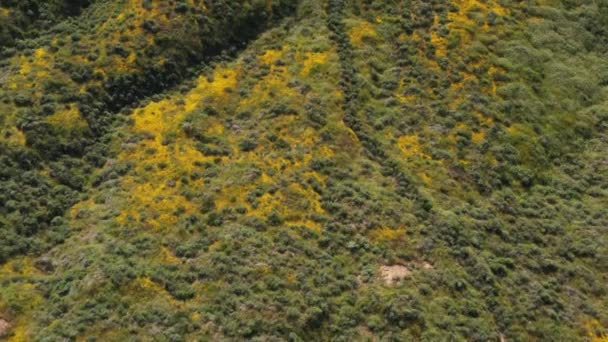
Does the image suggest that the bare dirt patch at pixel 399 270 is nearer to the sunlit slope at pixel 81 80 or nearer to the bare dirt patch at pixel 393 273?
the bare dirt patch at pixel 393 273

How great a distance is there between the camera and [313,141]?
61.8 metres

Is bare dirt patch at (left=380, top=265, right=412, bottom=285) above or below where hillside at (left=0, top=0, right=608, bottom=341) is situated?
below

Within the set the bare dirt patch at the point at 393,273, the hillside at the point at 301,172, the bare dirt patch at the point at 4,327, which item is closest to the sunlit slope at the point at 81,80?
the hillside at the point at 301,172

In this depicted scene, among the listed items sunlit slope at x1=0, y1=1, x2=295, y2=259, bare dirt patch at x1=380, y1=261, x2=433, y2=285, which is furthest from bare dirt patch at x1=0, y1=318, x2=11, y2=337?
bare dirt patch at x1=380, y1=261, x2=433, y2=285

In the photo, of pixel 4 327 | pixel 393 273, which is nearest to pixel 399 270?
pixel 393 273

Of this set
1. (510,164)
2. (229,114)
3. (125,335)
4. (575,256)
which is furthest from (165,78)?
(575,256)

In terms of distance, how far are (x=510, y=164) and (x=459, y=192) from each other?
6726mm

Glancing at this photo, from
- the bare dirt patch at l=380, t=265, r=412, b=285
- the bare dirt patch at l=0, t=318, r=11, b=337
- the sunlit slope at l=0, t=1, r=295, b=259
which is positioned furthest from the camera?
the sunlit slope at l=0, t=1, r=295, b=259

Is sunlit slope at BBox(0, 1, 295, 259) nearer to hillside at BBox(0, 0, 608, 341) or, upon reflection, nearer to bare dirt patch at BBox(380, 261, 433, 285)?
hillside at BBox(0, 0, 608, 341)

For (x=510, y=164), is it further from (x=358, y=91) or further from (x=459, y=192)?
(x=358, y=91)

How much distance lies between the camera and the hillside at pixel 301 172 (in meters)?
50.4

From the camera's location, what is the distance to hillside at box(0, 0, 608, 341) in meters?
50.4

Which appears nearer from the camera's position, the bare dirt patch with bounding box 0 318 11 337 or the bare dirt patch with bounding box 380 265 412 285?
the bare dirt patch with bounding box 0 318 11 337

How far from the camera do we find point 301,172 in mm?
59062
